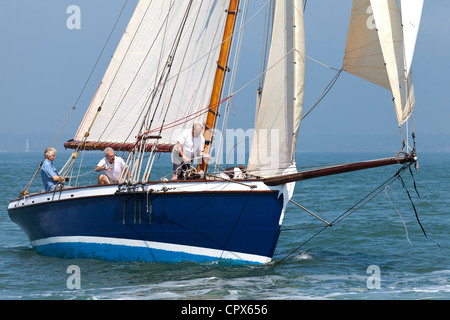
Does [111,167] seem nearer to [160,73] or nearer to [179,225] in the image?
[179,225]

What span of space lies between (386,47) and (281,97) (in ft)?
7.76

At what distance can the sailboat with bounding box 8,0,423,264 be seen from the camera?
44.6 ft

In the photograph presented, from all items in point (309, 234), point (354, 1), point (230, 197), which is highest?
point (354, 1)

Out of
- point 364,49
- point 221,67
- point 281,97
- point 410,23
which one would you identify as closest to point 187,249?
point 281,97

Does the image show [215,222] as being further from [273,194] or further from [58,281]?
[58,281]

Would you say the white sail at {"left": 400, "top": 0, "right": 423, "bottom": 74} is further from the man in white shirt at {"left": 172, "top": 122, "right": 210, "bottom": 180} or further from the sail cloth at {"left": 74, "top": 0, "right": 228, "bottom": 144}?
the sail cloth at {"left": 74, "top": 0, "right": 228, "bottom": 144}

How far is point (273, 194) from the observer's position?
1437 cm

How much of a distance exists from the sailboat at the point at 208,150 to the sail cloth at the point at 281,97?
0.07 ft

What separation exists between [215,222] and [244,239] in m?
0.67

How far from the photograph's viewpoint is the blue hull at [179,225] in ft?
47.3

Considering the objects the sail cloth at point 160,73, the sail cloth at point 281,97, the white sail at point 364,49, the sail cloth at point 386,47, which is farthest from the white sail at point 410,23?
the sail cloth at point 160,73

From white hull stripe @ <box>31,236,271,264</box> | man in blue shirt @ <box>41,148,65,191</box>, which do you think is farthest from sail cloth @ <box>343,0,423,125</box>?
man in blue shirt @ <box>41,148,65,191</box>

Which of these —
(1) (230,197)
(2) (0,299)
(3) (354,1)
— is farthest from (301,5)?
(2) (0,299)

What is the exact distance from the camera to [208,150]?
643 inches
